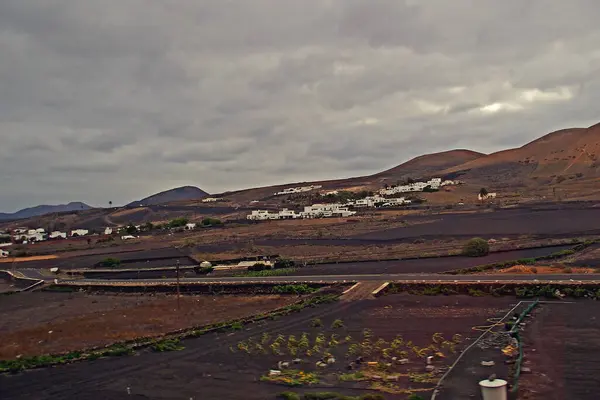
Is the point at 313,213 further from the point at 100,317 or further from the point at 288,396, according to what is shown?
the point at 288,396

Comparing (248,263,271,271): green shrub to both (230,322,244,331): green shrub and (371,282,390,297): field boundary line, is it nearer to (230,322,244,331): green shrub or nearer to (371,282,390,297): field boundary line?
(371,282,390,297): field boundary line

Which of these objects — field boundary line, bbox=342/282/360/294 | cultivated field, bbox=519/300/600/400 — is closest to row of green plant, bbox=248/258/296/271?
field boundary line, bbox=342/282/360/294

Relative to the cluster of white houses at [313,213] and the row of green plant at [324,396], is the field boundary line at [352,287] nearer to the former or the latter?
the row of green plant at [324,396]

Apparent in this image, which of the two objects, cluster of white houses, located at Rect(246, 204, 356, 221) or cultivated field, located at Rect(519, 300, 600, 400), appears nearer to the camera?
cultivated field, located at Rect(519, 300, 600, 400)

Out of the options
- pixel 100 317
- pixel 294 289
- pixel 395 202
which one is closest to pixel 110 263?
pixel 100 317

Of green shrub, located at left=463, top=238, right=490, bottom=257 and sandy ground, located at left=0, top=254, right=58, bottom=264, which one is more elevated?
sandy ground, located at left=0, top=254, right=58, bottom=264
